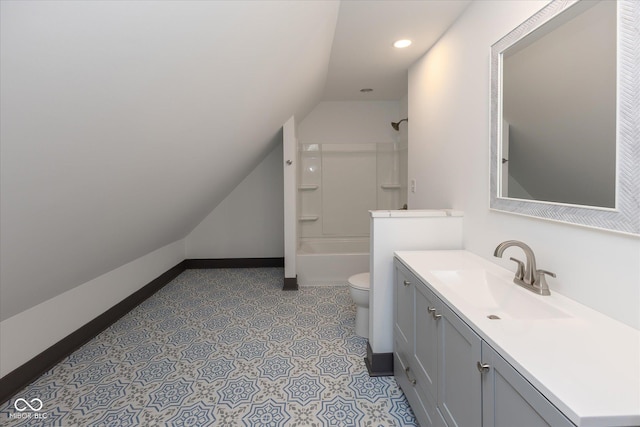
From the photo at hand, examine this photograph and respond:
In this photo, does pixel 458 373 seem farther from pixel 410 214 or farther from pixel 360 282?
pixel 360 282

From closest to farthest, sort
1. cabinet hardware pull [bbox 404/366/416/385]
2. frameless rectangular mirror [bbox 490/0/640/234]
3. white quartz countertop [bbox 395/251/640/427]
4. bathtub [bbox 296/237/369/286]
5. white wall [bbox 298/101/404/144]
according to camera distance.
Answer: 1. white quartz countertop [bbox 395/251/640/427]
2. frameless rectangular mirror [bbox 490/0/640/234]
3. cabinet hardware pull [bbox 404/366/416/385]
4. bathtub [bbox 296/237/369/286]
5. white wall [bbox 298/101/404/144]

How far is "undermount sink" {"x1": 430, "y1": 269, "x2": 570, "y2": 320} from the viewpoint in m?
1.21

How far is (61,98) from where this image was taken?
1.01m

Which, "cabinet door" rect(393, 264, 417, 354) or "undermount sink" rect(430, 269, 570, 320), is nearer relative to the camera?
"undermount sink" rect(430, 269, 570, 320)

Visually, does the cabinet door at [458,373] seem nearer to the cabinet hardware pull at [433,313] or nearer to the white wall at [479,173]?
the cabinet hardware pull at [433,313]

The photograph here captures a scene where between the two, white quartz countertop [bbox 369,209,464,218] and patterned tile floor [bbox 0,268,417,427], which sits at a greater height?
white quartz countertop [bbox 369,209,464,218]

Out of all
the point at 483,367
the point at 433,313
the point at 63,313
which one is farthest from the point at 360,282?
the point at 63,313

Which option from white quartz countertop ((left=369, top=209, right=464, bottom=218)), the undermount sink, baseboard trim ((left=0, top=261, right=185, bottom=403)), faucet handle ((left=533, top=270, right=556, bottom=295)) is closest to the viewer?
the undermount sink

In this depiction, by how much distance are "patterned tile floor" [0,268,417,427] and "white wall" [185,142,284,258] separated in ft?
5.23

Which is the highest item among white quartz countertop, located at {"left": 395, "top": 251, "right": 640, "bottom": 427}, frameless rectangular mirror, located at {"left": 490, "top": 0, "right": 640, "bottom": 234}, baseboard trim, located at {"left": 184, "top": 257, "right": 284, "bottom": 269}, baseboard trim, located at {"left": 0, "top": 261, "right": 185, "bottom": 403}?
frameless rectangular mirror, located at {"left": 490, "top": 0, "right": 640, "bottom": 234}

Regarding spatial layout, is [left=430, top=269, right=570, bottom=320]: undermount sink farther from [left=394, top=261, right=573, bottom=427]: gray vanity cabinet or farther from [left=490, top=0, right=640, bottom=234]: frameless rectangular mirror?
[left=490, top=0, right=640, bottom=234]: frameless rectangular mirror

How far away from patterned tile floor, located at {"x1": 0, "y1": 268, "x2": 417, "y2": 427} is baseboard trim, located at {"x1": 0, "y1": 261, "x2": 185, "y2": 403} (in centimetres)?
5

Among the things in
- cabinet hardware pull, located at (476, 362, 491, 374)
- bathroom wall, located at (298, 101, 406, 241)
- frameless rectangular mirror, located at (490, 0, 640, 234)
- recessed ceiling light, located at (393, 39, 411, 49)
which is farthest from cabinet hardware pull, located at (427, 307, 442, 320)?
bathroom wall, located at (298, 101, 406, 241)

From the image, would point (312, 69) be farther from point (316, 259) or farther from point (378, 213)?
point (316, 259)
